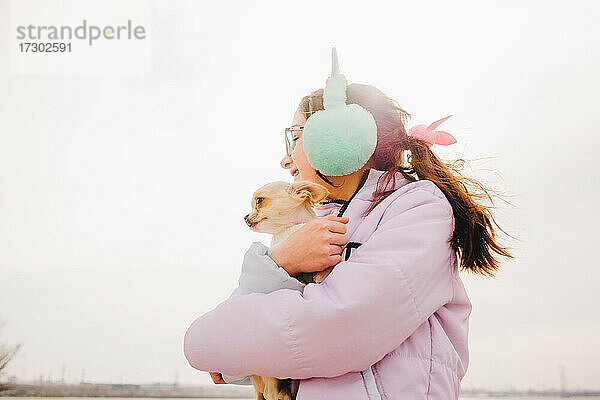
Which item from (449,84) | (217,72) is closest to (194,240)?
(217,72)

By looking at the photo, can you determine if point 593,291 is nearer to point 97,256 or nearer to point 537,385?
point 537,385

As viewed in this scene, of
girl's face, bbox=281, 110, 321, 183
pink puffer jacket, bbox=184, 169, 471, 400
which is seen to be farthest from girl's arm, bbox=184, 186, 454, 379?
girl's face, bbox=281, 110, 321, 183

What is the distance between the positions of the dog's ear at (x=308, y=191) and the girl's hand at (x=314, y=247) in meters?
0.07

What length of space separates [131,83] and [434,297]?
2126mm

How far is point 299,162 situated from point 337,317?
0.33m

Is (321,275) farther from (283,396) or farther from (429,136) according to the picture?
(429,136)

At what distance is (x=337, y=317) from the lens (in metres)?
0.88

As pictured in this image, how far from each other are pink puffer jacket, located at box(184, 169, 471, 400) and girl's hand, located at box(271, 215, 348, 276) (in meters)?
0.02

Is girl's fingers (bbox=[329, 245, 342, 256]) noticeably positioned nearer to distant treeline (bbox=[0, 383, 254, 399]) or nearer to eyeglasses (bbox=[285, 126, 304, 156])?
eyeglasses (bbox=[285, 126, 304, 156])

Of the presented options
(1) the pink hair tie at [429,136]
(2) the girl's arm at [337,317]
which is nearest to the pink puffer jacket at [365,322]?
(2) the girl's arm at [337,317]

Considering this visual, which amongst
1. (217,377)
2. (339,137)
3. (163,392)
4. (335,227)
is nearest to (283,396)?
(217,377)

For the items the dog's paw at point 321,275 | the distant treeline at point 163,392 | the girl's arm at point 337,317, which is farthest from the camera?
the distant treeline at point 163,392

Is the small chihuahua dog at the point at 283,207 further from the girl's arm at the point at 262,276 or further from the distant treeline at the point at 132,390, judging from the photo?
the distant treeline at the point at 132,390

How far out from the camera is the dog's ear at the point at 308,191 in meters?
1.03
